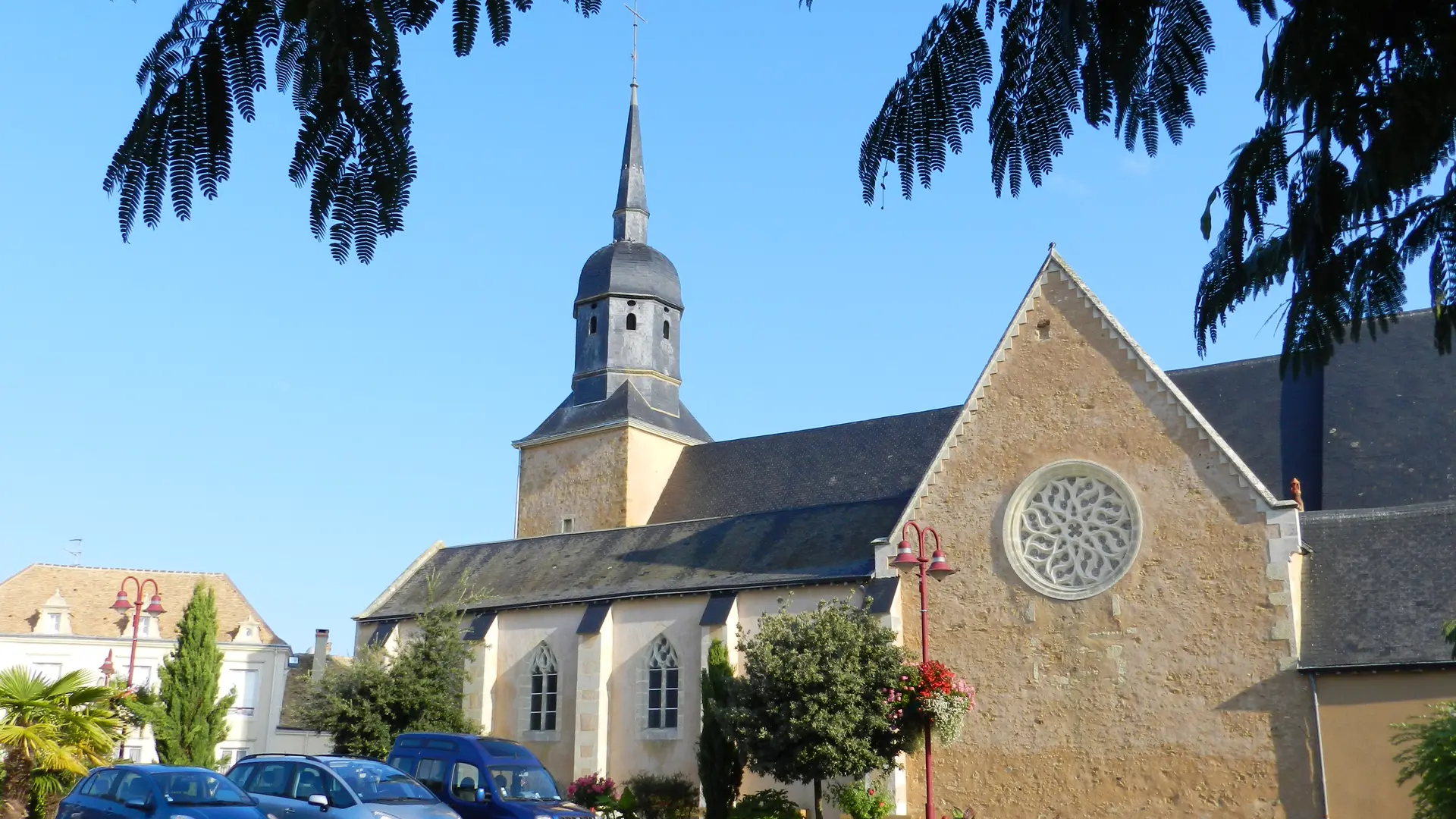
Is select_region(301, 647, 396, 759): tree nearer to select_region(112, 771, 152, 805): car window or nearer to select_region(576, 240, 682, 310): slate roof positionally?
select_region(112, 771, 152, 805): car window

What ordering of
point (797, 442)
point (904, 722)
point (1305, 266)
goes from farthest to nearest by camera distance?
point (797, 442) < point (904, 722) < point (1305, 266)

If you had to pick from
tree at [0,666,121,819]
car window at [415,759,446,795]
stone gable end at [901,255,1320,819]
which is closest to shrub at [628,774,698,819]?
stone gable end at [901,255,1320,819]

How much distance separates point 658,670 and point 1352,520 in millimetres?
14977

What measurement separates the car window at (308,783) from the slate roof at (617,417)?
24566 millimetres

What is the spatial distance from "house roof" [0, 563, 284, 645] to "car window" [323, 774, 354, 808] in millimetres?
33181

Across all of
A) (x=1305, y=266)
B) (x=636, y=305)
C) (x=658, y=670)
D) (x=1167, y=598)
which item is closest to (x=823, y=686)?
(x=1167, y=598)

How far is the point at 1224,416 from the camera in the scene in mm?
28781

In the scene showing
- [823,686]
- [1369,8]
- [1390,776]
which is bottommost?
[1390,776]

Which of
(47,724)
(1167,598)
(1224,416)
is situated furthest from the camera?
(1224,416)

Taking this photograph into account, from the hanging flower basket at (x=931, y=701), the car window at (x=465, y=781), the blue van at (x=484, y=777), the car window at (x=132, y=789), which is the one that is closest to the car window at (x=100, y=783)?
the car window at (x=132, y=789)

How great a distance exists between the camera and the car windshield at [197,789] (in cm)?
1413

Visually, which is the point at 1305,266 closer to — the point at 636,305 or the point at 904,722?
the point at 904,722

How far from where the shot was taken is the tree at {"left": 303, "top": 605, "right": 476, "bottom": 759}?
91.9 feet

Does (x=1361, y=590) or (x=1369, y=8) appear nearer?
(x=1369, y=8)
